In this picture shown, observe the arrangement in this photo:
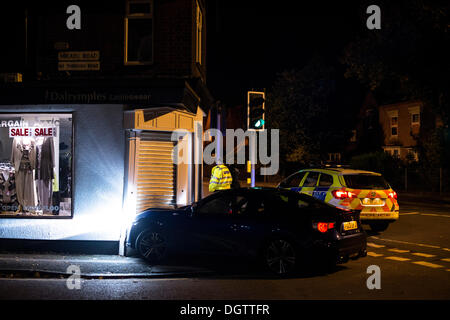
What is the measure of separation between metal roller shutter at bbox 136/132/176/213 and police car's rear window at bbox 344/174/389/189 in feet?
15.0

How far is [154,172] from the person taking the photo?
11133 mm

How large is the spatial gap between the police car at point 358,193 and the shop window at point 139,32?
5.57 meters

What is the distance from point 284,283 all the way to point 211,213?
6.27 feet

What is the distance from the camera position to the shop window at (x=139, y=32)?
38.8ft

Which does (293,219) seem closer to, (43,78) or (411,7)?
(43,78)

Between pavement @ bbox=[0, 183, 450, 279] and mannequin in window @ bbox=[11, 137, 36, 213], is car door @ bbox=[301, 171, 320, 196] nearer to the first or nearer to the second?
pavement @ bbox=[0, 183, 450, 279]

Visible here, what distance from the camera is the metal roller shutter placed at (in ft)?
35.3

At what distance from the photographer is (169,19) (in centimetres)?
1170

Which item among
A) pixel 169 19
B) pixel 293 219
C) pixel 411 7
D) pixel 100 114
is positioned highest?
pixel 411 7

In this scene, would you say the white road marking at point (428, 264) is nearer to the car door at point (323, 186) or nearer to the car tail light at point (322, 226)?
the car tail light at point (322, 226)

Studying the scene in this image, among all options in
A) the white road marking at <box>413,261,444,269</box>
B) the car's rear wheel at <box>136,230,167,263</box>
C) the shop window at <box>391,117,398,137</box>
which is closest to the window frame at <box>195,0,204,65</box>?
the car's rear wheel at <box>136,230,167,263</box>

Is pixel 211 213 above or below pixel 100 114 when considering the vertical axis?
below

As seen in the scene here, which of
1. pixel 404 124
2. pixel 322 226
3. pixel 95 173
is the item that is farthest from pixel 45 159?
pixel 404 124
